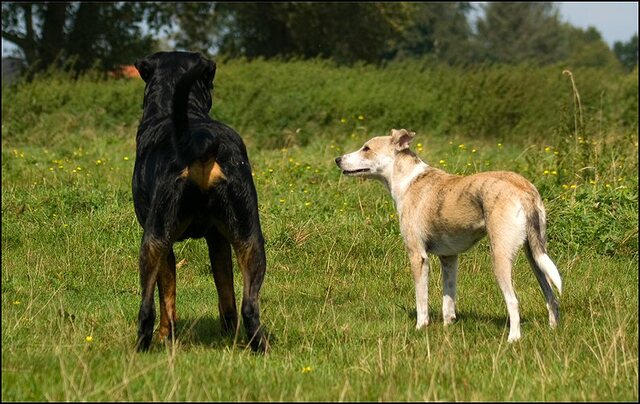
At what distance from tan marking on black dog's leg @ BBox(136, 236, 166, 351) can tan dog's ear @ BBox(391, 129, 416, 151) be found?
122 inches

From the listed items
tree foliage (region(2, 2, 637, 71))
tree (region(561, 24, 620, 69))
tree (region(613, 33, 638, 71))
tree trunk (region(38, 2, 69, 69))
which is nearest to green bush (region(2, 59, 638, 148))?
tree foliage (region(2, 2, 637, 71))

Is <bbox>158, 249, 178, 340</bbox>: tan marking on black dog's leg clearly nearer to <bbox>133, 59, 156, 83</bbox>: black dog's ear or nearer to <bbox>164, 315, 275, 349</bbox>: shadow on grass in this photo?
<bbox>164, 315, 275, 349</bbox>: shadow on grass

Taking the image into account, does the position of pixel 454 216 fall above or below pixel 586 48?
below

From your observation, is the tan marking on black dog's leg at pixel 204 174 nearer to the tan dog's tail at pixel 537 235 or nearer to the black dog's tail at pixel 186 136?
the black dog's tail at pixel 186 136

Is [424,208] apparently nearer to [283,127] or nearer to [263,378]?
Answer: [263,378]

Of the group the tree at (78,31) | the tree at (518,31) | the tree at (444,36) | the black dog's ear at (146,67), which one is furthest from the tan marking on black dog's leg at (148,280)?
the tree at (518,31)

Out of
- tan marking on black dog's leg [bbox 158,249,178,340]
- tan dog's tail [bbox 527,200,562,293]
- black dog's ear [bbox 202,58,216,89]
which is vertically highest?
black dog's ear [bbox 202,58,216,89]

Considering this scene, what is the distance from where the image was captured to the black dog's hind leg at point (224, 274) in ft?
22.8

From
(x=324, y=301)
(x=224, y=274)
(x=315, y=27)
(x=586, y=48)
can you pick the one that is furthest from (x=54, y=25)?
(x=586, y=48)

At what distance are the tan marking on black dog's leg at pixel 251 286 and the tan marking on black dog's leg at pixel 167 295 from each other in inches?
22.5

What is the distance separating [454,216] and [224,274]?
1846 mm

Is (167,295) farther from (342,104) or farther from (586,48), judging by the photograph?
(586,48)

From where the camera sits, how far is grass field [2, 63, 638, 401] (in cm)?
522

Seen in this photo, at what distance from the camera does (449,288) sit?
7.87m
